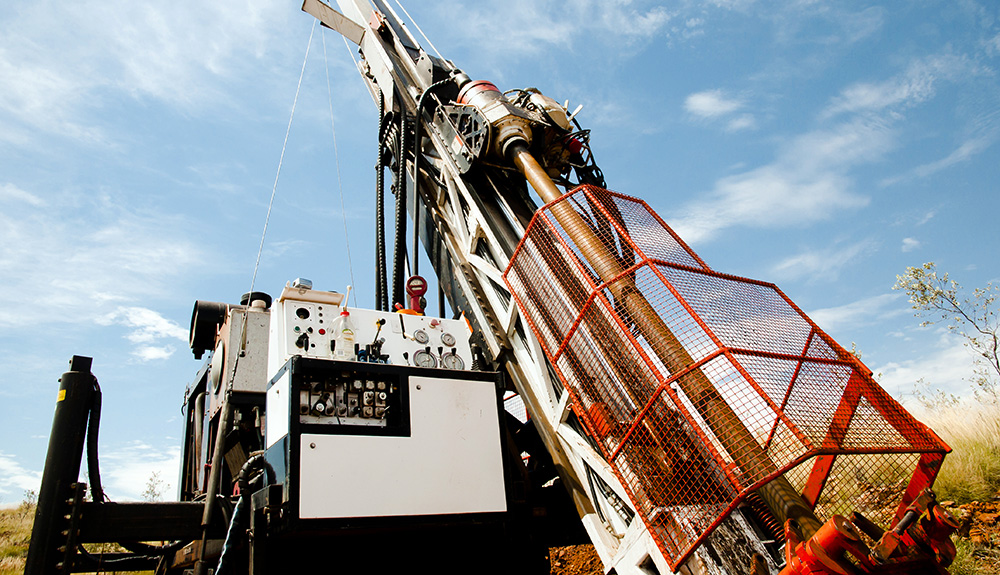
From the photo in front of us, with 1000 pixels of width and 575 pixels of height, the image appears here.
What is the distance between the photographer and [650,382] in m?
3.55

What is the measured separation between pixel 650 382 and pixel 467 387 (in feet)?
4.75

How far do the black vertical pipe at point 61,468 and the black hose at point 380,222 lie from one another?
2992mm

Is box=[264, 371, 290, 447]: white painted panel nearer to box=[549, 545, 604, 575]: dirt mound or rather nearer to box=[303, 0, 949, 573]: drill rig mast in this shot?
box=[303, 0, 949, 573]: drill rig mast

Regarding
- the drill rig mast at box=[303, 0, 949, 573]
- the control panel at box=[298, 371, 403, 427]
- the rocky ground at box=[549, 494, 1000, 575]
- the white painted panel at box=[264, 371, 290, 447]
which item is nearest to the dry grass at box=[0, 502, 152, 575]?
the white painted panel at box=[264, 371, 290, 447]

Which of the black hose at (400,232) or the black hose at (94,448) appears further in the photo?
the black hose at (400,232)

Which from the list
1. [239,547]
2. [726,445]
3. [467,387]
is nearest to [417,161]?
[467,387]

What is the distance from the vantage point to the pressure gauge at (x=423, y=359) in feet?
15.8

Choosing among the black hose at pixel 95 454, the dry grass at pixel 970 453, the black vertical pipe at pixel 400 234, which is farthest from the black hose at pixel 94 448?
the dry grass at pixel 970 453

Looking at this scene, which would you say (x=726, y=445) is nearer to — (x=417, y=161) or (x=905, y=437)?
(x=905, y=437)

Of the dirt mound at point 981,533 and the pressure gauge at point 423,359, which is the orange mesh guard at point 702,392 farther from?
the dirt mound at point 981,533

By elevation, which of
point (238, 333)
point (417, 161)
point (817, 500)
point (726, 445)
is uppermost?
point (417, 161)

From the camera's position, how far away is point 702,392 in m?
3.25

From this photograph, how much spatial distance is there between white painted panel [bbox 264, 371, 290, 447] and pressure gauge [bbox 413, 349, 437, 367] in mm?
1019

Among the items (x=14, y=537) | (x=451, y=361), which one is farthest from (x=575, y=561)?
(x=14, y=537)
